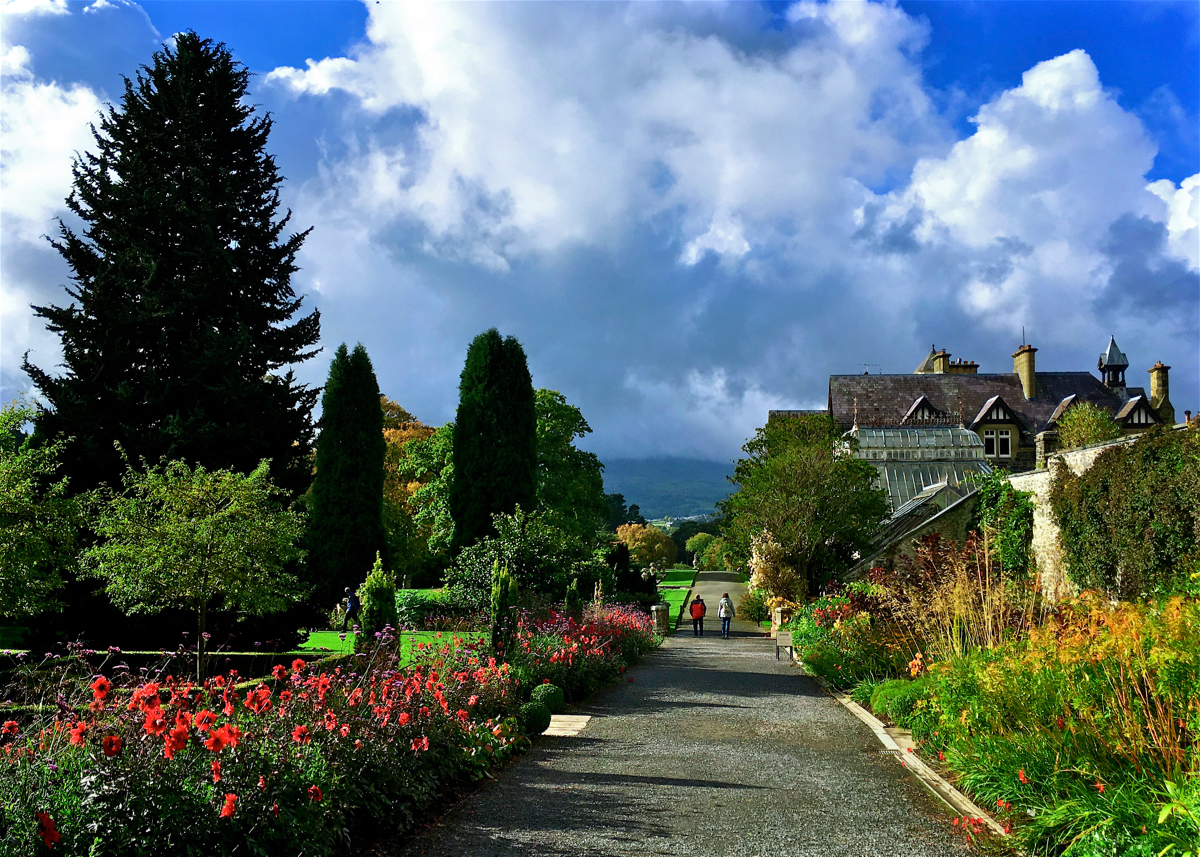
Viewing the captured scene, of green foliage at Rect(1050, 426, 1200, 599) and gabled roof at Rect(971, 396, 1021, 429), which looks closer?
green foliage at Rect(1050, 426, 1200, 599)

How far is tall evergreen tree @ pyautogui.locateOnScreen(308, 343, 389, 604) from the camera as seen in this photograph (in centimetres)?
2292

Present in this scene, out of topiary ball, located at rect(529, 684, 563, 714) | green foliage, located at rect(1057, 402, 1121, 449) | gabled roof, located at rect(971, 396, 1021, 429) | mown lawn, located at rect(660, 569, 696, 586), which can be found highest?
gabled roof, located at rect(971, 396, 1021, 429)

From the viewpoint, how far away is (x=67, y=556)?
520 inches

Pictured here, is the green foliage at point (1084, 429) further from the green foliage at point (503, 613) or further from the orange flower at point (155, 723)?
the orange flower at point (155, 723)

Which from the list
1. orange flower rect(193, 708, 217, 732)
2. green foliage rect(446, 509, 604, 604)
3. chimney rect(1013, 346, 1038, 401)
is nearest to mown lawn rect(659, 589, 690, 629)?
green foliage rect(446, 509, 604, 604)

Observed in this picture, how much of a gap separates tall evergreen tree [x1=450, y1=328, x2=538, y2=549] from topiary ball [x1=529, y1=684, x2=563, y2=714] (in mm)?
14806

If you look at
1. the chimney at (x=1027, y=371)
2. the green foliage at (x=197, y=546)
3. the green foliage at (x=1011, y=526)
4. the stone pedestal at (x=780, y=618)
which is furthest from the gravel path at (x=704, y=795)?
the chimney at (x=1027, y=371)

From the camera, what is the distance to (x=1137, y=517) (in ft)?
43.8

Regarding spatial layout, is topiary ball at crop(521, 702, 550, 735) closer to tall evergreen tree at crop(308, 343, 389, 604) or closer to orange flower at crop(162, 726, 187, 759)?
orange flower at crop(162, 726, 187, 759)

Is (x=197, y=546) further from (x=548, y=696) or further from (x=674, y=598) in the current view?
(x=674, y=598)

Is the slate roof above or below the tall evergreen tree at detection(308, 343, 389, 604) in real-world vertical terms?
above

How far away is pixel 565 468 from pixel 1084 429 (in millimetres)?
20549

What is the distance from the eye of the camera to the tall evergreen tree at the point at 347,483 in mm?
22922

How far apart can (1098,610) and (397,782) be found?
5.33 m
